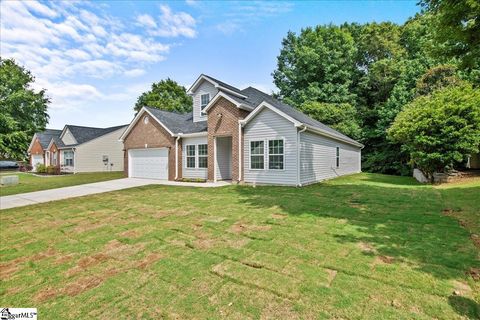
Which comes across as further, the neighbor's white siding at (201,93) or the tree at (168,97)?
the tree at (168,97)

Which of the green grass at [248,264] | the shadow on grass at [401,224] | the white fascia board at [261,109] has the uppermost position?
the white fascia board at [261,109]

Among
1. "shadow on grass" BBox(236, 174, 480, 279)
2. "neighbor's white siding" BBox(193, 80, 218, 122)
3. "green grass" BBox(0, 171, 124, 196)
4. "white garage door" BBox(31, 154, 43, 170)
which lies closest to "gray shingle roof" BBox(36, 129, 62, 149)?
"white garage door" BBox(31, 154, 43, 170)

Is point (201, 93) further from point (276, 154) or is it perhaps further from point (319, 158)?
point (319, 158)

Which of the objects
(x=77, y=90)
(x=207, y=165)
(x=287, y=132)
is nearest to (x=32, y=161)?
(x=77, y=90)

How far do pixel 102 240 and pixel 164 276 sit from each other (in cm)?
241

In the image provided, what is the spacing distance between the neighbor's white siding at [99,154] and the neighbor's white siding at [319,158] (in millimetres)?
24762

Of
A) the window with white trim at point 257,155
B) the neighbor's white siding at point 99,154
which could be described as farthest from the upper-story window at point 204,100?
the neighbor's white siding at point 99,154

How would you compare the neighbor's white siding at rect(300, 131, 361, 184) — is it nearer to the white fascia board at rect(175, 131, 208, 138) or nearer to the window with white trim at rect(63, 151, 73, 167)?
the white fascia board at rect(175, 131, 208, 138)

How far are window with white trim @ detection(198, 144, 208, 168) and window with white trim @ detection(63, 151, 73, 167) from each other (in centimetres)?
2032

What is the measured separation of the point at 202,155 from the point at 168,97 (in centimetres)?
3084

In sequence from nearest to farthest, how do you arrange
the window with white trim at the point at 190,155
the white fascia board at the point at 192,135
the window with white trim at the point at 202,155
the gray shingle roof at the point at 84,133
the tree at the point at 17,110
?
the white fascia board at the point at 192,135, the window with white trim at the point at 202,155, the window with white trim at the point at 190,155, the tree at the point at 17,110, the gray shingle roof at the point at 84,133

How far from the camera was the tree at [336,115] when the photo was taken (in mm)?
25812

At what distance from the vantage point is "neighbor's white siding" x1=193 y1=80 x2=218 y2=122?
1683 cm

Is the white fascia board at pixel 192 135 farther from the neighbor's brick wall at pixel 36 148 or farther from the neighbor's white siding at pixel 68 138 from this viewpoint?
the neighbor's brick wall at pixel 36 148
